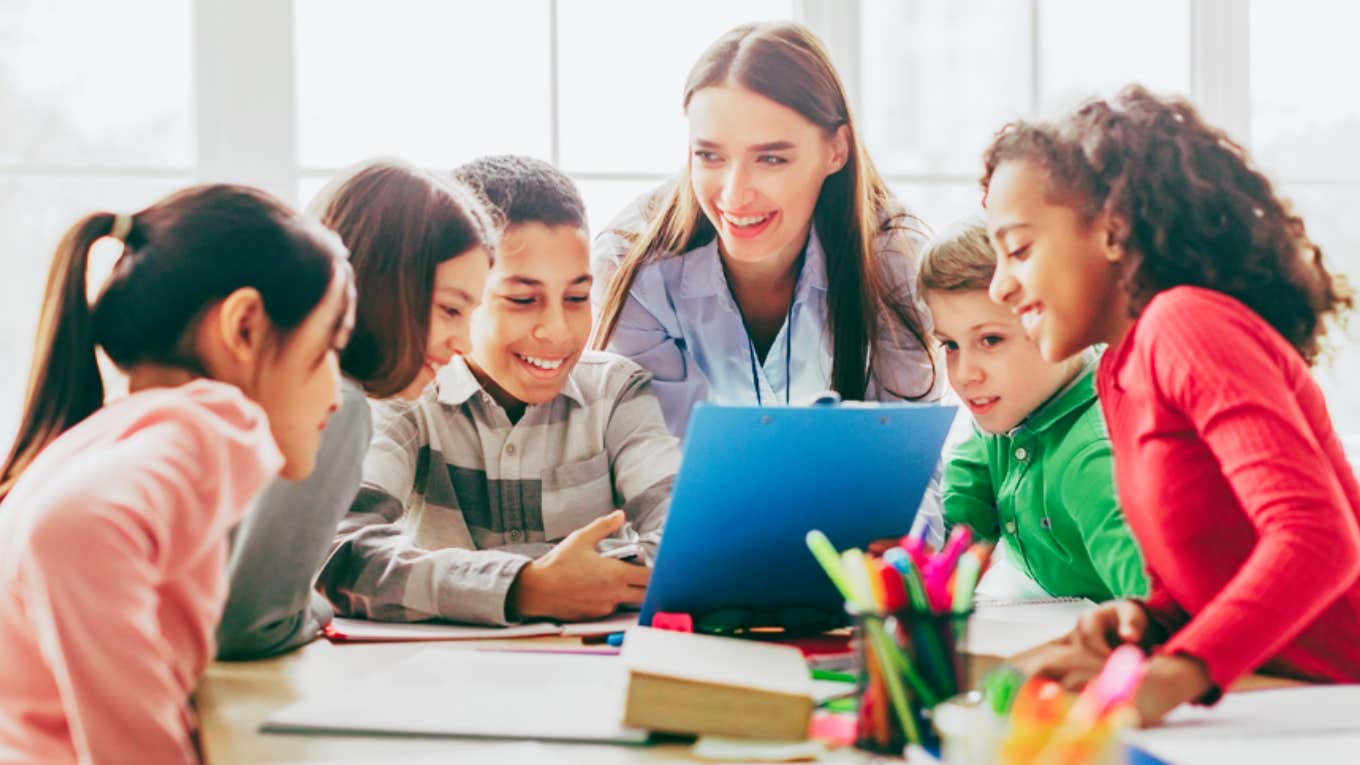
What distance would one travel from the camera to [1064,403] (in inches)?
60.6

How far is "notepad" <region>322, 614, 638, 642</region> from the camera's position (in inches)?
47.4

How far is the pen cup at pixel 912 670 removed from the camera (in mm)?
801

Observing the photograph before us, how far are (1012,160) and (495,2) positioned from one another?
1.74 m

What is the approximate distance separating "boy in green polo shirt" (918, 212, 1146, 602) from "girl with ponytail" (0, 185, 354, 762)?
31.1 inches

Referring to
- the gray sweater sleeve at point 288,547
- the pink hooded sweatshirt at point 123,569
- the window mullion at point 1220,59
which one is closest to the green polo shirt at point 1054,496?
the gray sweater sleeve at point 288,547

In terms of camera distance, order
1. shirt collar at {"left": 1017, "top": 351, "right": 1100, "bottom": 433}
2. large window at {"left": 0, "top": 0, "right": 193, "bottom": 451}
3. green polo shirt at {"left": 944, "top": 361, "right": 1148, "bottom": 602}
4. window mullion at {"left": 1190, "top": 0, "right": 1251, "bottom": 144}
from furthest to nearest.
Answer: window mullion at {"left": 1190, "top": 0, "right": 1251, "bottom": 144}
large window at {"left": 0, "top": 0, "right": 193, "bottom": 451}
shirt collar at {"left": 1017, "top": 351, "right": 1100, "bottom": 433}
green polo shirt at {"left": 944, "top": 361, "right": 1148, "bottom": 602}

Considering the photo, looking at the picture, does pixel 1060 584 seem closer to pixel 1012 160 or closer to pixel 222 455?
pixel 1012 160

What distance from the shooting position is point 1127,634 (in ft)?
3.30

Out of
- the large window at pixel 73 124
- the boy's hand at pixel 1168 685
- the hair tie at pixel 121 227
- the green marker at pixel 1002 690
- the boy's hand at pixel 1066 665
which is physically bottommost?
the boy's hand at pixel 1066 665

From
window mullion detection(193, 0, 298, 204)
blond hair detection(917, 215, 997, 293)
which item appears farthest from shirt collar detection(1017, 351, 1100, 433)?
window mullion detection(193, 0, 298, 204)

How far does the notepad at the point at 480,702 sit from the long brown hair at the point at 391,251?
35cm

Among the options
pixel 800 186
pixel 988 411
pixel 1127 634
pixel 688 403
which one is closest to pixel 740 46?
pixel 800 186

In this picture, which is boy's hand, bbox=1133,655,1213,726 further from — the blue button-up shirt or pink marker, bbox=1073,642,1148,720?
the blue button-up shirt

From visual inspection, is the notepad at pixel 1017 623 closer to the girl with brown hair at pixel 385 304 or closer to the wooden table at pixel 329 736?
the wooden table at pixel 329 736
